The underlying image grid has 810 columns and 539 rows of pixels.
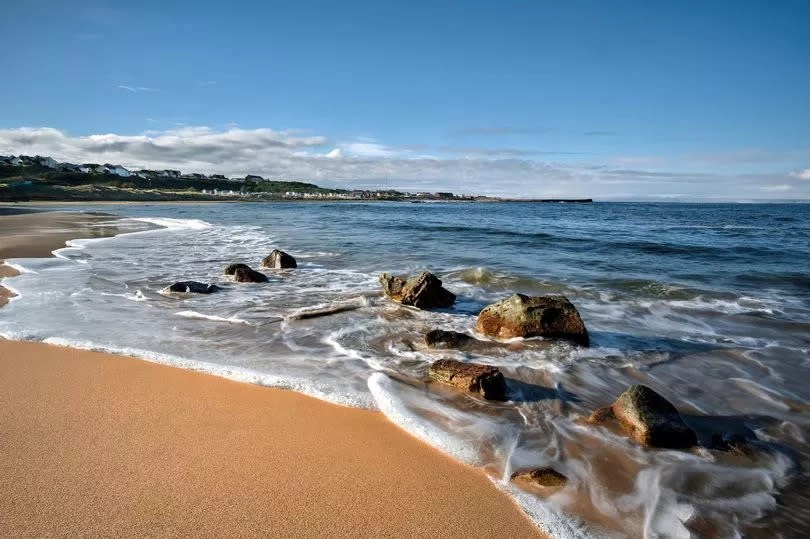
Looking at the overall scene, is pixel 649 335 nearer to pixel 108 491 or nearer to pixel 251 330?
pixel 251 330

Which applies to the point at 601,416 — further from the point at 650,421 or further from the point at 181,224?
the point at 181,224

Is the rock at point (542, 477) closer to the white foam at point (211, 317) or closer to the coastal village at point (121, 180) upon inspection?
the white foam at point (211, 317)

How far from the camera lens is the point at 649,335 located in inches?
238

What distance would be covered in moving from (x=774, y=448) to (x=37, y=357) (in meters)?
6.41

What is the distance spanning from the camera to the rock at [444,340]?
5253mm

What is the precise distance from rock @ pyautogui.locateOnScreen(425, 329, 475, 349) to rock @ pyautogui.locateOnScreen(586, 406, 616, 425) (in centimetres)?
191

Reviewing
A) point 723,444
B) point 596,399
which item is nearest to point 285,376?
point 596,399

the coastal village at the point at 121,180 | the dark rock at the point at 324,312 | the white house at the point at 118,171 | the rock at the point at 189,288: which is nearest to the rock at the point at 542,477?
the dark rock at the point at 324,312

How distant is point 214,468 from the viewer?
274 centimetres

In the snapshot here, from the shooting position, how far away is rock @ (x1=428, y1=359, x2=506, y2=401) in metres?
3.91

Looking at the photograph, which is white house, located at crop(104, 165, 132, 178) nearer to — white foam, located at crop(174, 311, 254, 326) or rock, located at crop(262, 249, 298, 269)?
rock, located at crop(262, 249, 298, 269)

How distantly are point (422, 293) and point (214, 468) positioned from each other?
4.65m

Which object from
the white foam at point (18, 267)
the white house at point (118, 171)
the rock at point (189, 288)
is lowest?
the white foam at point (18, 267)

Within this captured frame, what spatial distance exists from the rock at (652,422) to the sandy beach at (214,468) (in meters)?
1.31
